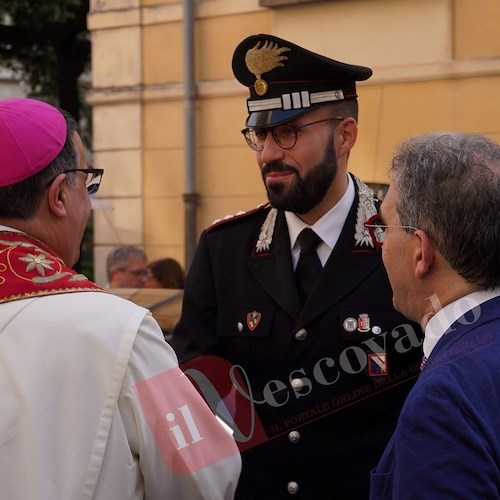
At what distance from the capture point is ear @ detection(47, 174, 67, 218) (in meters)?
1.96

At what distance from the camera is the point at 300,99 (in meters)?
2.82

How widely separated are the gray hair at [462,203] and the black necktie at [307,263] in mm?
1019

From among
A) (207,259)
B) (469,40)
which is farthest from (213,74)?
(207,259)

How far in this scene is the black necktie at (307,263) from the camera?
109 inches

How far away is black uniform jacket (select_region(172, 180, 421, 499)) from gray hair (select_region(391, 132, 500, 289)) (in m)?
0.94

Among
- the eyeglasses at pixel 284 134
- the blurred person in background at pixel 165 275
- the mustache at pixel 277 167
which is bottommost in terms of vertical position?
the blurred person in background at pixel 165 275

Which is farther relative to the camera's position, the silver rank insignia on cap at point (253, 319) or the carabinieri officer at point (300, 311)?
the silver rank insignia on cap at point (253, 319)

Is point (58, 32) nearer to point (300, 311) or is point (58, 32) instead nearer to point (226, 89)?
point (226, 89)

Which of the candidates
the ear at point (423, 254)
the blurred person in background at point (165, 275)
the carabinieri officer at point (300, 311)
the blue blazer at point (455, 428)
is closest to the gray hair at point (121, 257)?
the blurred person in background at point (165, 275)

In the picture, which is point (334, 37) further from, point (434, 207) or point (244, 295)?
point (434, 207)

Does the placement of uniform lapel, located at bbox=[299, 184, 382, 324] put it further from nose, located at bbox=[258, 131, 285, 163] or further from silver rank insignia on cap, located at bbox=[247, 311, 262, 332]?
nose, located at bbox=[258, 131, 285, 163]

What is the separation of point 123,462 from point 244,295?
1.05 meters

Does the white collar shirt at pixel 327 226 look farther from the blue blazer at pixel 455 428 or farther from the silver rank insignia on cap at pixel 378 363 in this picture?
Result: the blue blazer at pixel 455 428

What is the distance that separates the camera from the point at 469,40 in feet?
23.1
